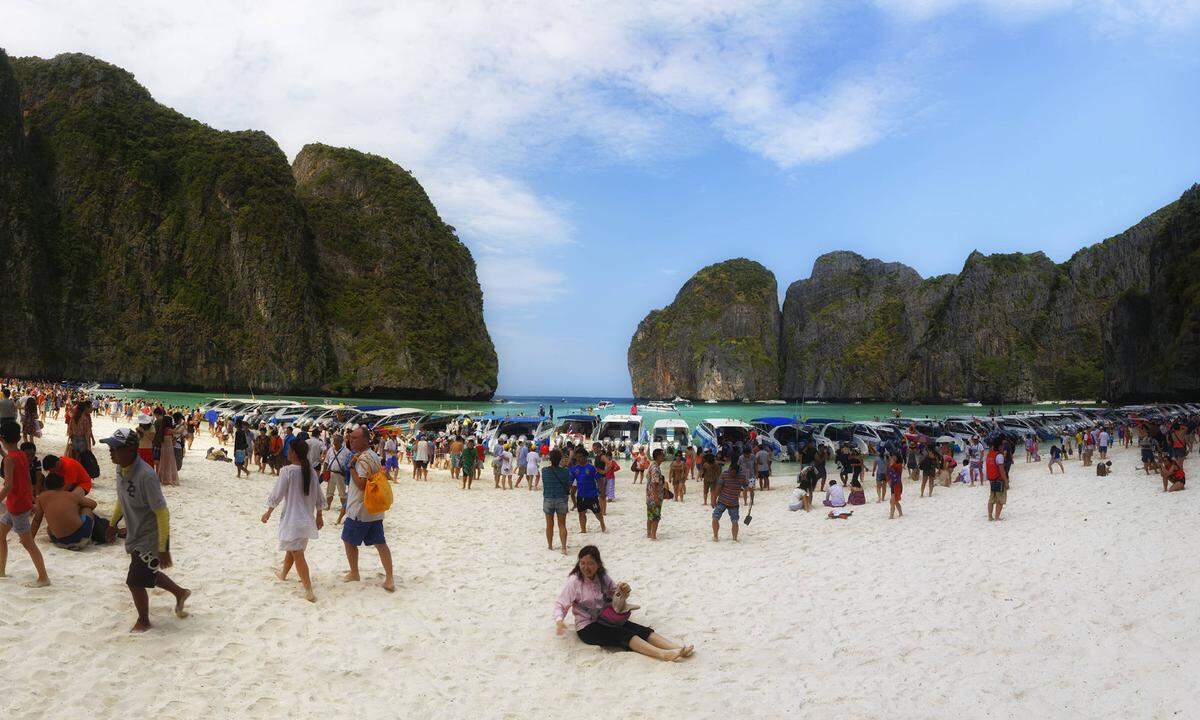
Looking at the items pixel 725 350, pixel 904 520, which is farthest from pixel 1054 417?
pixel 725 350

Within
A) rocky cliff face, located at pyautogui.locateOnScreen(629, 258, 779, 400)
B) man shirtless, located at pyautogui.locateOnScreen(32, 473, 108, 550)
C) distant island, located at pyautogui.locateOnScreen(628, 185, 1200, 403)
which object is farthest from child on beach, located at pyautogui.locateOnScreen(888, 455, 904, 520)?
rocky cliff face, located at pyautogui.locateOnScreen(629, 258, 779, 400)

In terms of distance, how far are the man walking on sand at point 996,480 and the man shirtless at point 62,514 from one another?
14936mm

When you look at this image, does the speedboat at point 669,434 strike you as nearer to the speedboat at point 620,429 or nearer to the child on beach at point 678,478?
the speedboat at point 620,429

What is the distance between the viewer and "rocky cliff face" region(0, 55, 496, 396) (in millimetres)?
90000

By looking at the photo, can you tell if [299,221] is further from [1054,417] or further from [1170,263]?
[1170,263]

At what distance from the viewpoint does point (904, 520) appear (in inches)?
583

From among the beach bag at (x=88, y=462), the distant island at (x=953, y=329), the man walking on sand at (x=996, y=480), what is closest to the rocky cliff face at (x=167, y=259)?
the distant island at (x=953, y=329)

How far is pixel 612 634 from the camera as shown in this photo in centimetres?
702

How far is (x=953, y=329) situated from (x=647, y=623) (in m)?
137

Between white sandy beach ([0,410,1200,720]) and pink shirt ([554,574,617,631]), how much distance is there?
369mm

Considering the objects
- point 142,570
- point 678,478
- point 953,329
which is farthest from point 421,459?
point 953,329

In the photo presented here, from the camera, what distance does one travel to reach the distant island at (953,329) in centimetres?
6475

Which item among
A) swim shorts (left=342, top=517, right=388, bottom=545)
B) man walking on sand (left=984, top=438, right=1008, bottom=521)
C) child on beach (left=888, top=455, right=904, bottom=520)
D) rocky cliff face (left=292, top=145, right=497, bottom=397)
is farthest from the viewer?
rocky cliff face (left=292, top=145, right=497, bottom=397)

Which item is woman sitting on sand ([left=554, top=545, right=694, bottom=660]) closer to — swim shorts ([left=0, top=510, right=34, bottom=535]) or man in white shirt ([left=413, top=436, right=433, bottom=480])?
swim shorts ([left=0, top=510, right=34, bottom=535])
